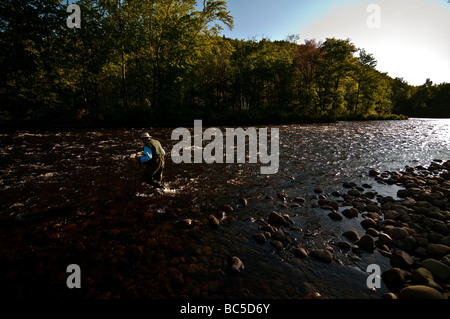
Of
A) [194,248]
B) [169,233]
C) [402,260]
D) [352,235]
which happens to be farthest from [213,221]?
[402,260]

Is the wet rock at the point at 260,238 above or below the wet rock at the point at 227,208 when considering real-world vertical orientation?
below

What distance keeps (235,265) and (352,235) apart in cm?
376

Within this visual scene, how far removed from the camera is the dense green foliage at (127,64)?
24.8m

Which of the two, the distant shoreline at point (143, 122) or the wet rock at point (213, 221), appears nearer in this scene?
the wet rock at point (213, 221)

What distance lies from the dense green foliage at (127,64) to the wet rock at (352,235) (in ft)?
95.9

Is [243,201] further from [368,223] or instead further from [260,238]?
[368,223]

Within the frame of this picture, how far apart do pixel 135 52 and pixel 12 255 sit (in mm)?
37336

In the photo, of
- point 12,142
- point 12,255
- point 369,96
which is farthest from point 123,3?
point 369,96

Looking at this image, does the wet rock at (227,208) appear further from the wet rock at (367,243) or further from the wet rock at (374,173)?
the wet rock at (374,173)

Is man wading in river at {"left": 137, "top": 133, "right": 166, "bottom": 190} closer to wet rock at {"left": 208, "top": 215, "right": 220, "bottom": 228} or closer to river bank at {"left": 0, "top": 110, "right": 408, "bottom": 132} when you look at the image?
wet rock at {"left": 208, "top": 215, "right": 220, "bottom": 228}

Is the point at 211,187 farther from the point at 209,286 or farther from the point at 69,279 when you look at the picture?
the point at 69,279

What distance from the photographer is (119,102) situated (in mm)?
33531

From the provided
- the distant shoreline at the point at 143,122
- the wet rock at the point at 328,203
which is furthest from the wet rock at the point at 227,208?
the distant shoreline at the point at 143,122

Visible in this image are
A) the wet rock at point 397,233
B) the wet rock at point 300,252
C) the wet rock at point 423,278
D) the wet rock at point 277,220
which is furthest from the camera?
the wet rock at point 277,220
